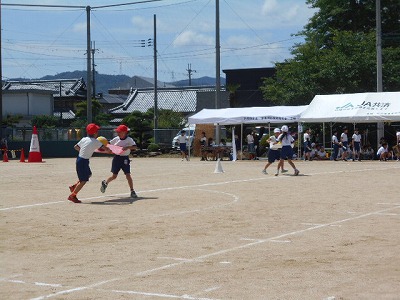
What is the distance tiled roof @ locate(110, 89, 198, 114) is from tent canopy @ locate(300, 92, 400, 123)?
172ft

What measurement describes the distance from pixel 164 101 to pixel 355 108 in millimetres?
59885

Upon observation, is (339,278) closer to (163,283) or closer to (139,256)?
(163,283)

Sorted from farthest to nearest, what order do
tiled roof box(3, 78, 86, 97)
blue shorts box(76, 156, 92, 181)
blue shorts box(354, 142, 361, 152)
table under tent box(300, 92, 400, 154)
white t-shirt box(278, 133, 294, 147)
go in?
tiled roof box(3, 78, 86, 97)
blue shorts box(354, 142, 361, 152)
table under tent box(300, 92, 400, 154)
white t-shirt box(278, 133, 294, 147)
blue shorts box(76, 156, 92, 181)

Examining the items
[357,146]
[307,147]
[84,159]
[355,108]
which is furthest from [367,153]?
[84,159]

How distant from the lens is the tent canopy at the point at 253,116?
4109 centimetres

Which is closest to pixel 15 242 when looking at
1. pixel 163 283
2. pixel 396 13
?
pixel 163 283

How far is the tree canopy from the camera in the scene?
51688 mm

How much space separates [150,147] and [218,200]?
3559cm

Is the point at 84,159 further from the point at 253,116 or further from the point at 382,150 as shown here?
the point at 382,150

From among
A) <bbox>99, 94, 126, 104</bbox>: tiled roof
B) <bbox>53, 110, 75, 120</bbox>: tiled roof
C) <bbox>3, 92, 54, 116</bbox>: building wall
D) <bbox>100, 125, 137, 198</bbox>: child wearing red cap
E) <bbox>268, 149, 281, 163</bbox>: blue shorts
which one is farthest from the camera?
<bbox>99, 94, 126, 104</bbox>: tiled roof

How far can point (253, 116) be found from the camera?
137 ft

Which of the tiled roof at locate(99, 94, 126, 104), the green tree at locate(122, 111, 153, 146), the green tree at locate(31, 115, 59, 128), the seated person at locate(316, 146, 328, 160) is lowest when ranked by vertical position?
the seated person at locate(316, 146, 328, 160)

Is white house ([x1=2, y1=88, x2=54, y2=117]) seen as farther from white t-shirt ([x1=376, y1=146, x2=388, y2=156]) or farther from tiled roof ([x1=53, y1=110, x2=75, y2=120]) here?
white t-shirt ([x1=376, y1=146, x2=388, y2=156])

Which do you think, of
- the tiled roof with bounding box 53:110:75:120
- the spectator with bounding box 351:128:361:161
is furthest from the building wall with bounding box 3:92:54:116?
the spectator with bounding box 351:128:361:161
